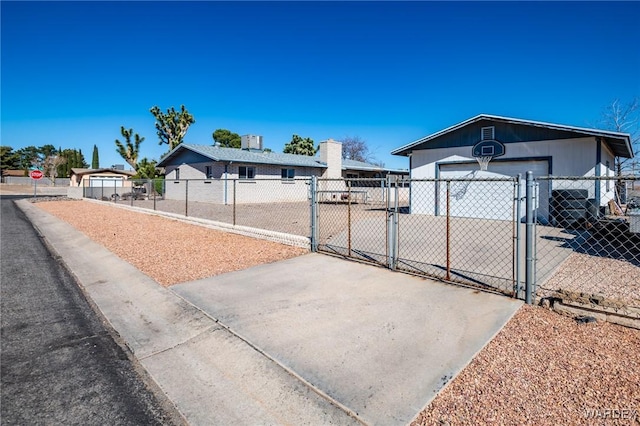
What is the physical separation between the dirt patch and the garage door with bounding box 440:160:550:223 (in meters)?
8.46

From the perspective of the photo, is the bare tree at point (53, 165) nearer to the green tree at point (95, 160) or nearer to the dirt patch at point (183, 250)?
the green tree at point (95, 160)

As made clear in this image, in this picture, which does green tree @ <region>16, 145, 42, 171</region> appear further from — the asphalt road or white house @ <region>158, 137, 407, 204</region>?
the asphalt road

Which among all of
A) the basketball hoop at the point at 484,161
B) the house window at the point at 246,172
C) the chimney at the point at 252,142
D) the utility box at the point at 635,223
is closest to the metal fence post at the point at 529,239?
the utility box at the point at 635,223

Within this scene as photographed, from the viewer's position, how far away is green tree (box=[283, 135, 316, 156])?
45812 mm

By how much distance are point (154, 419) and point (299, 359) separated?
117cm

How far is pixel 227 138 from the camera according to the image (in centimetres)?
5512

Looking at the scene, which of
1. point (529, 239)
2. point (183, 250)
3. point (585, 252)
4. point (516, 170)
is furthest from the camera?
point (516, 170)

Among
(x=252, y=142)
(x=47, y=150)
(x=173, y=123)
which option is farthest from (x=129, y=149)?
(x=47, y=150)

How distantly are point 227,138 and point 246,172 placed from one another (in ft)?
116

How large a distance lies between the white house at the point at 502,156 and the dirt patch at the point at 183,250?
757cm

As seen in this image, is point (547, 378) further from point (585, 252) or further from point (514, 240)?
point (585, 252)

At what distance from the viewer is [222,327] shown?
12.3 ft

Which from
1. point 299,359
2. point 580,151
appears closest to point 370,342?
point 299,359

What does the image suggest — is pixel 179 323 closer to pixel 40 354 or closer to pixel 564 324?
pixel 40 354
